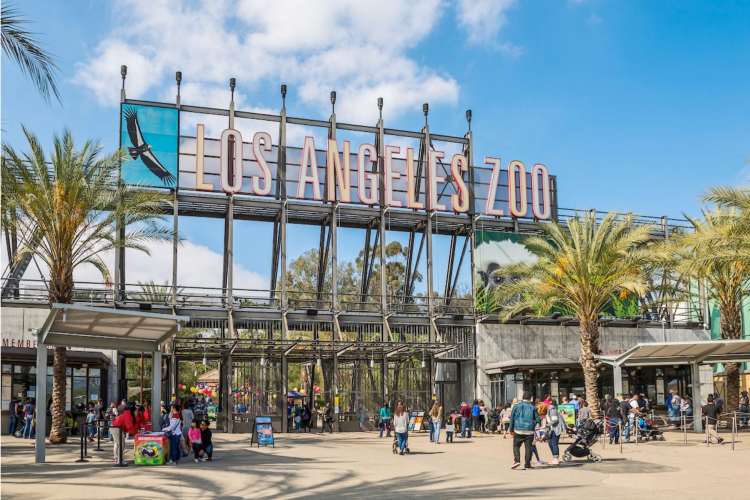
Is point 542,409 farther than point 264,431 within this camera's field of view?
No

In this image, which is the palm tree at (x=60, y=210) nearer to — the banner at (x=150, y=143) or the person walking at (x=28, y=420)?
the person walking at (x=28, y=420)

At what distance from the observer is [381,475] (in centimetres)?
1473

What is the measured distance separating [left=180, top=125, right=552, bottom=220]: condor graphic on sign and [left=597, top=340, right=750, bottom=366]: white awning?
14624 mm

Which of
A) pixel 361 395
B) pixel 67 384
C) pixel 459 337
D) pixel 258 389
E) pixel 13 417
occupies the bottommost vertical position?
pixel 13 417

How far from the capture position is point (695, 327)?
39.8 metres

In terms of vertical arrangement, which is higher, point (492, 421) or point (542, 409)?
point (542, 409)

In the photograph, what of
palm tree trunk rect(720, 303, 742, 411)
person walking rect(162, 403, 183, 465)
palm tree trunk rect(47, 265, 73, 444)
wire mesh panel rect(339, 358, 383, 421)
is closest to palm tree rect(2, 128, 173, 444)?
palm tree trunk rect(47, 265, 73, 444)

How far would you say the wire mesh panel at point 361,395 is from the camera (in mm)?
31859

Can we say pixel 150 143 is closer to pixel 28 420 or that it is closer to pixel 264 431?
pixel 28 420

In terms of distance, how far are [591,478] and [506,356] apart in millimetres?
21292

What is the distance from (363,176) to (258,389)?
1073 centimetres

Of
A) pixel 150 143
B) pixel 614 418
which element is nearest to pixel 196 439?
pixel 614 418

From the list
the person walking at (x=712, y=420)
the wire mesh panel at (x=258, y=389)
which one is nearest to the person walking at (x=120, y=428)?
the wire mesh panel at (x=258, y=389)

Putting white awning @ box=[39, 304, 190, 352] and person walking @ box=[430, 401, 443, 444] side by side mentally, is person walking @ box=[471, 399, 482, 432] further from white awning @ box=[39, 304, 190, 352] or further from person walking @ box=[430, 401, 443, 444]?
white awning @ box=[39, 304, 190, 352]
